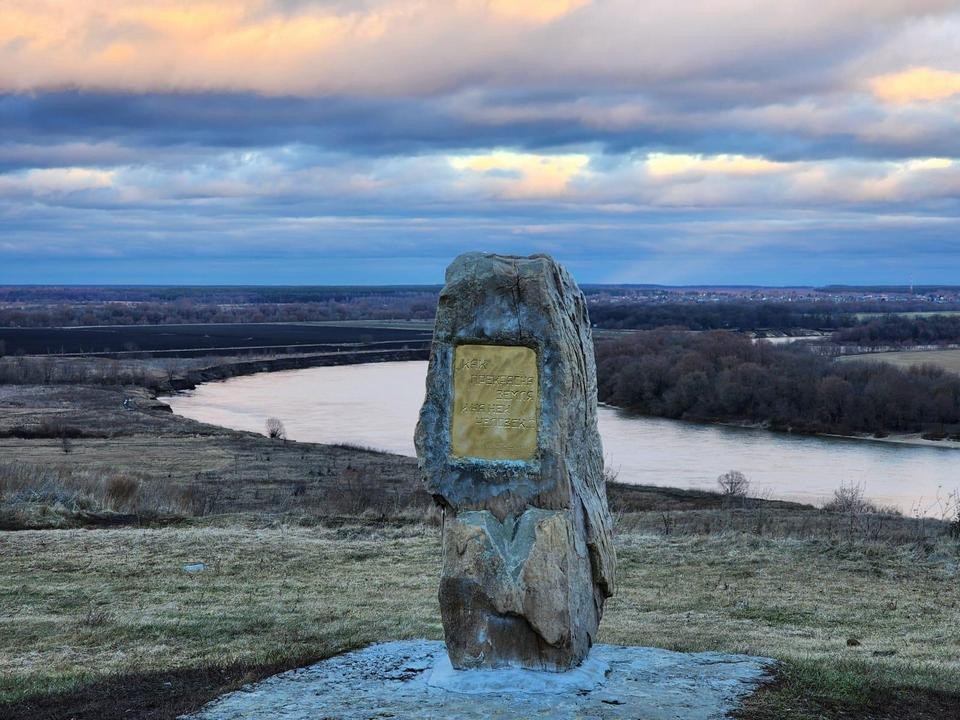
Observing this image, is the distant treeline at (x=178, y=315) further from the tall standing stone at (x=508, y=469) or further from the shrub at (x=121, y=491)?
the tall standing stone at (x=508, y=469)

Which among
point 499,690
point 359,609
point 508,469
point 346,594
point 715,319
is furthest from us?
point 715,319

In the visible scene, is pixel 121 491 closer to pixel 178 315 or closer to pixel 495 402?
pixel 495 402

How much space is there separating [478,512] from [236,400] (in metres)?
49.5

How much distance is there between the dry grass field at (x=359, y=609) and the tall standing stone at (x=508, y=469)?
144cm

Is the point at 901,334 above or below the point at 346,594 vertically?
above

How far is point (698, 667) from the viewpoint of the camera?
8.30 m

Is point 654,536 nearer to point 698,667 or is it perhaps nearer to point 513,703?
point 698,667

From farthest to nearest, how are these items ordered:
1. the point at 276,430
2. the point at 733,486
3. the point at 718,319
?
the point at 718,319 → the point at 276,430 → the point at 733,486

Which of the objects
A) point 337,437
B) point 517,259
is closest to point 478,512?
point 517,259

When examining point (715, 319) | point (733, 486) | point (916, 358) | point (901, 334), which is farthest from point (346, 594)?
point (715, 319)

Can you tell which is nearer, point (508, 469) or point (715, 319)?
point (508, 469)

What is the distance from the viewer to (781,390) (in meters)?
51.2

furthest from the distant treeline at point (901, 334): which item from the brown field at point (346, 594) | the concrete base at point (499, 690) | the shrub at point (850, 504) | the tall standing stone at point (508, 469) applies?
the tall standing stone at point (508, 469)

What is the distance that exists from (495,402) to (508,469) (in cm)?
47
